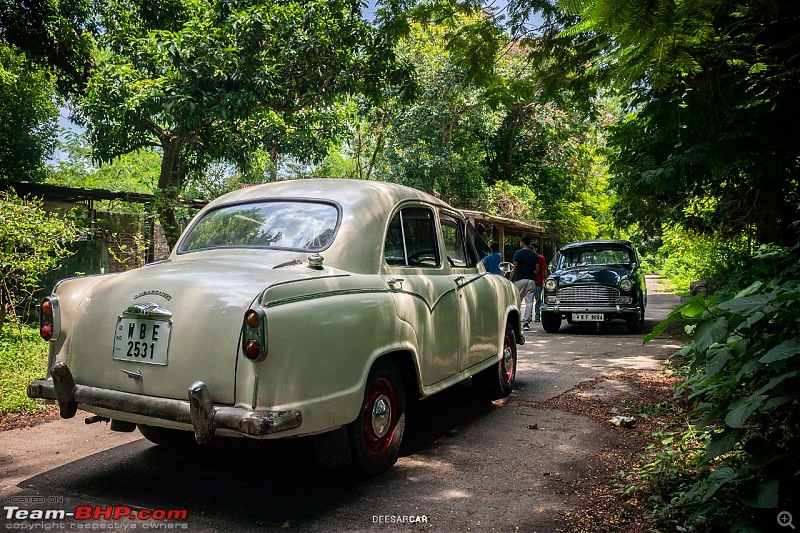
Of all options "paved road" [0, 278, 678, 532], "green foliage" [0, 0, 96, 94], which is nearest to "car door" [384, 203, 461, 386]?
"paved road" [0, 278, 678, 532]

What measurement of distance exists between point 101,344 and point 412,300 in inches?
80.5

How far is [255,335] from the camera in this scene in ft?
10.9

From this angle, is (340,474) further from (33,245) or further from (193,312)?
(33,245)

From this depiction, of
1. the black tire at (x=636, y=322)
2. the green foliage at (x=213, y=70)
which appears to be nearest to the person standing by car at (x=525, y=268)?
the black tire at (x=636, y=322)

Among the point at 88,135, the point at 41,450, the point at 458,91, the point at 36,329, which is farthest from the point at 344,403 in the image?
the point at 458,91

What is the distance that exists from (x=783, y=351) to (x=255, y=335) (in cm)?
260

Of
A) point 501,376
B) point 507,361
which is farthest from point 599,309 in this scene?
point 501,376

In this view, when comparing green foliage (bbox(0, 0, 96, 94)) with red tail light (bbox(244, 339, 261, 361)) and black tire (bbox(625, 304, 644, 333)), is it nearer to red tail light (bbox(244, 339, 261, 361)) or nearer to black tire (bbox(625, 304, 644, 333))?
red tail light (bbox(244, 339, 261, 361))

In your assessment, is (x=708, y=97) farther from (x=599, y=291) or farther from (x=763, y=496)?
(x=599, y=291)

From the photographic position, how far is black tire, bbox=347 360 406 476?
3.95 meters

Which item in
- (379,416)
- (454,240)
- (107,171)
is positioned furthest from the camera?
(107,171)

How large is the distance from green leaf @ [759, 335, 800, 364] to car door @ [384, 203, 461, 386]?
2198mm

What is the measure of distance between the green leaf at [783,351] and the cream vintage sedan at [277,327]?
2.13 metres

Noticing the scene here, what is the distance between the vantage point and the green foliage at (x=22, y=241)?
322 inches
